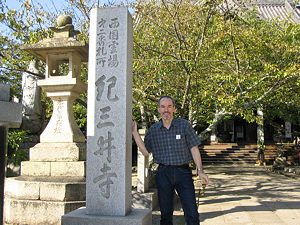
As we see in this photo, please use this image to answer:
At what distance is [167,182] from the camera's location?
10.4 feet

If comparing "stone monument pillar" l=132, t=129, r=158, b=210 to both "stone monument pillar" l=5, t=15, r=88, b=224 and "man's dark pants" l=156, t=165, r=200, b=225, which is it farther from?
"man's dark pants" l=156, t=165, r=200, b=225

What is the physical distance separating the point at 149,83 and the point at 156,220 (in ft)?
12.8

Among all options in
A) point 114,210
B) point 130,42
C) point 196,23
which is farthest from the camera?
point 196,23

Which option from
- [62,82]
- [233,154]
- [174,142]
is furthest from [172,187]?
[233,154]

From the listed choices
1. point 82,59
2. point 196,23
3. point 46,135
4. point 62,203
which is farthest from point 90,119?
point 196,23

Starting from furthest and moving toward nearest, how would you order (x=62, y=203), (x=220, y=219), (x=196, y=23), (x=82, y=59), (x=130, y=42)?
(x=196, y=23) → (x=82, y=59) → (x=220, y=219) → (x=62, y=203) → (x=130, y=42)

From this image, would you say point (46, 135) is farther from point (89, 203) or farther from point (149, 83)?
point (149, 83)

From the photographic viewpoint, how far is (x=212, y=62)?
8.76 meters

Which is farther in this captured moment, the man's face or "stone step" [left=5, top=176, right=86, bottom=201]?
"stone step" [left=5, top=176, right=86, bottom=201]

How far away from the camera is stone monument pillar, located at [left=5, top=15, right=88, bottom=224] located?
487 cm

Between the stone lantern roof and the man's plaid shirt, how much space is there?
3080 mm

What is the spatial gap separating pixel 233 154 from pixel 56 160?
14.0 m

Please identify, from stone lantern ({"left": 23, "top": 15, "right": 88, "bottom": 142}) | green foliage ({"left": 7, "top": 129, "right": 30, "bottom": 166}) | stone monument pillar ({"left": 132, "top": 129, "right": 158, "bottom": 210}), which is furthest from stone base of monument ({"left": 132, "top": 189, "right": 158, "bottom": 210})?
green foliage ({"left": 7, "top": 129, "right": 30, "bottom": 166})

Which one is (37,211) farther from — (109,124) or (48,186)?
(109,124)
